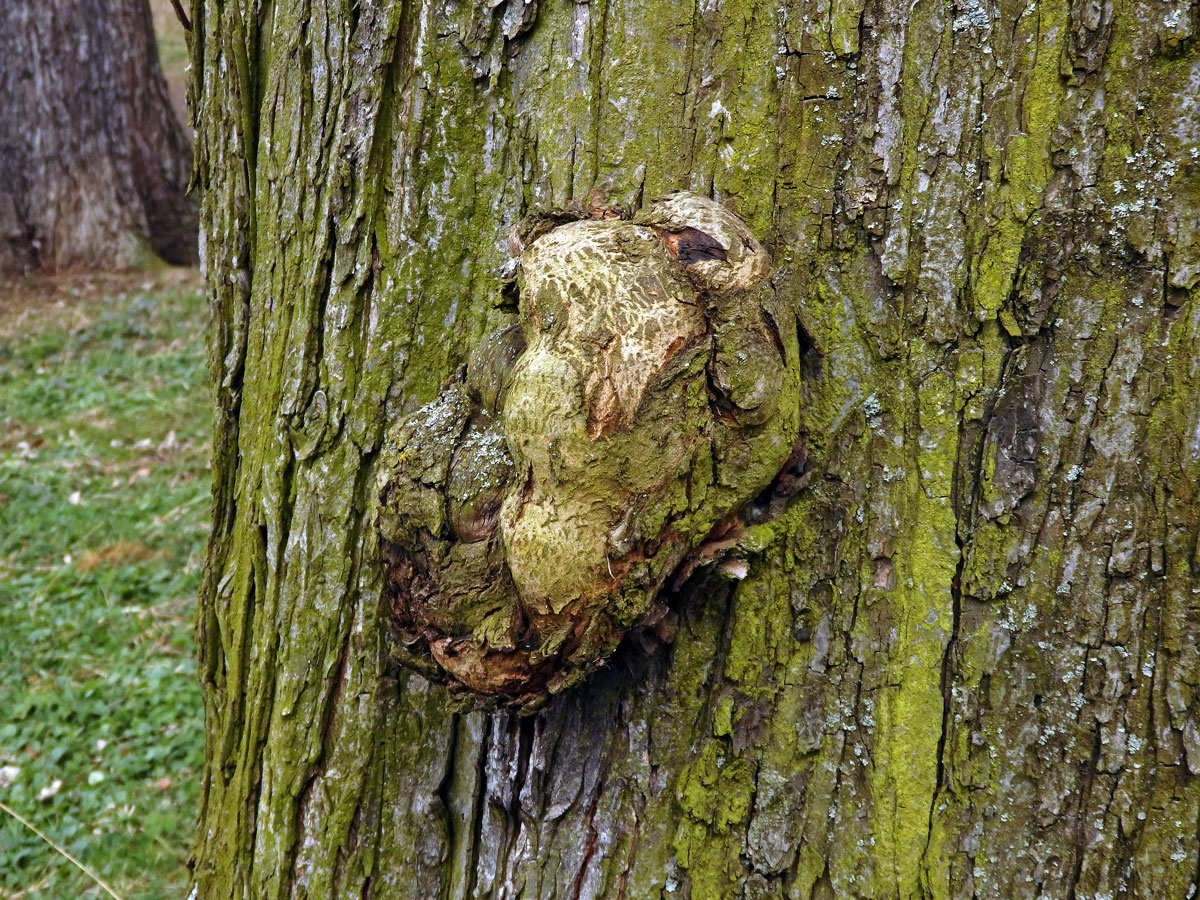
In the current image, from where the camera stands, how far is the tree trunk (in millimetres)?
1459

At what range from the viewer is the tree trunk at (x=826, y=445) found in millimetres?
1459

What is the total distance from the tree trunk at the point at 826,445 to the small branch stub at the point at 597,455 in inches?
4.7

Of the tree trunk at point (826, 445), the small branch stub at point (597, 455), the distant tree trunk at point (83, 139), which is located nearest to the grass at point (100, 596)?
the distant tree trunk at point (83, 139)

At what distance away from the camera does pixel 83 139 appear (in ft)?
31.8

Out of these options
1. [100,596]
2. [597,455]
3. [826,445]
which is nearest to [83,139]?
[100,596]

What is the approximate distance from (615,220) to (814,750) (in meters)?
1.05

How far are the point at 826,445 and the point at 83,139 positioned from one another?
35.1 ft

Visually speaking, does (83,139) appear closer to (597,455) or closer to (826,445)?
(597,455)

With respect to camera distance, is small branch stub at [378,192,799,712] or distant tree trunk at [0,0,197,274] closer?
small branch stub at [378,192,799,712]

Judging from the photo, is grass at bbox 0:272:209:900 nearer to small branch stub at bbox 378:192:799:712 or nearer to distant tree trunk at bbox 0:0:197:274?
distant tree trunk at bbox 0:0:197:274

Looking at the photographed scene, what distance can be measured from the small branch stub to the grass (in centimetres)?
276

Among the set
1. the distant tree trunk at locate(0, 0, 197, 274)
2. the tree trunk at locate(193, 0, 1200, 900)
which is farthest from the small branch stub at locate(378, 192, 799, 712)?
the distant tree trunk at locate(0, 0, 197, 274)

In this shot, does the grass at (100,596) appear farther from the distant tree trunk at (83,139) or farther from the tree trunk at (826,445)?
the tree trunk at (826,445)

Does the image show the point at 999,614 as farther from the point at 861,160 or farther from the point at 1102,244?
the point at 861,160
